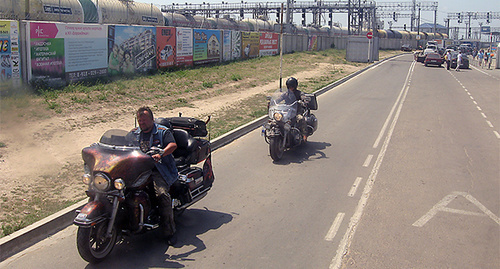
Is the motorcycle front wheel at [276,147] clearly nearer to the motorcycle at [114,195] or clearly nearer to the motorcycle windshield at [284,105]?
the motorcycle windshield at [284,105]

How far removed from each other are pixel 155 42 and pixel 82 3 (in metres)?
4.00

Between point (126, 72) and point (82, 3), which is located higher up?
point (82, 3)

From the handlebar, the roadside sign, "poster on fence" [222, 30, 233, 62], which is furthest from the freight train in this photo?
the roadside sign

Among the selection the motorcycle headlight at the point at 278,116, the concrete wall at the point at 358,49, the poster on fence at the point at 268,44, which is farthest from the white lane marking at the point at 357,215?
the concrete wall at the point at 358,49

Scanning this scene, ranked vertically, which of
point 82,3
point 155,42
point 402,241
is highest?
point 82,3

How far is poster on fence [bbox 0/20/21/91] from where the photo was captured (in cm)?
1464

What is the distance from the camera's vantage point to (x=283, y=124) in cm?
1029

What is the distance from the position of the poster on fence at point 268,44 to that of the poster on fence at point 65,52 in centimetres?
2437

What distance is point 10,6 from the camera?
18250 millimetres

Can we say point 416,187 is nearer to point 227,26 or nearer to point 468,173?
point 468,173

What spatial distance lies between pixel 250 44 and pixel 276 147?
101 ft

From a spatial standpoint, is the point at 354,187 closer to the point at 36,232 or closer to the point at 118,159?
the point at 118,159

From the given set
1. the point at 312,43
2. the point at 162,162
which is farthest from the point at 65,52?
the point at 312,43

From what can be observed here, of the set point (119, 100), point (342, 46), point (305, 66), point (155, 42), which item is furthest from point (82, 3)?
point (342, 46)
